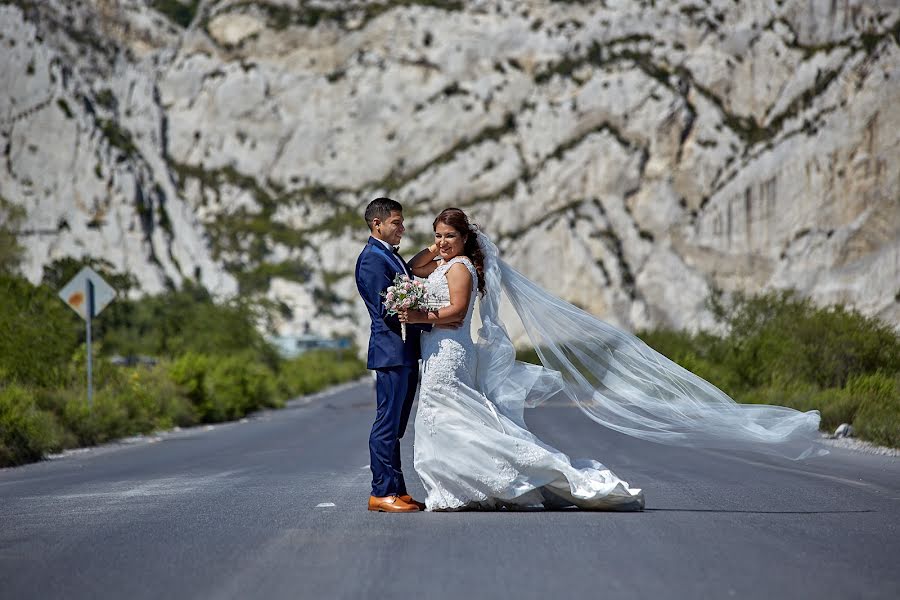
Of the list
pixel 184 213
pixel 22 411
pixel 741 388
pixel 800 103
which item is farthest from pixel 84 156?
pixel 22 411

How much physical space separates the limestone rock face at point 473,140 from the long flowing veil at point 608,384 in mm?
59861

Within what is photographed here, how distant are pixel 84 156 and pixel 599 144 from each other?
42.4 metres

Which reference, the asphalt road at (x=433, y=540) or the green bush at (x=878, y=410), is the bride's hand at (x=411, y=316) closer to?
the asphalt road at (x=433, y=540)

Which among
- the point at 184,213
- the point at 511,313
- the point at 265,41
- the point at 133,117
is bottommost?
the point at 511,313

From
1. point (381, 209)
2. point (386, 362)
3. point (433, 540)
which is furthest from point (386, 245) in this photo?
point (433, 540)

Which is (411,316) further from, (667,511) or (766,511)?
(766,511)

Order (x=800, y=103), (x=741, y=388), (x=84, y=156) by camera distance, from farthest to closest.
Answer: (x=84, y=156), (x=800, y=103), (x=741, y=388)

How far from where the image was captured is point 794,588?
6.33m

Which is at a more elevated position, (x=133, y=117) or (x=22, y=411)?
(x=133, y=117)

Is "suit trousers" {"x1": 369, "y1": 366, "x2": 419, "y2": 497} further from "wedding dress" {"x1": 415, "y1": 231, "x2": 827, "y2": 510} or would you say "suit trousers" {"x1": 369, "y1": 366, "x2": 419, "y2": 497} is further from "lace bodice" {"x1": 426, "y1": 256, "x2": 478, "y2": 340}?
"lace bodice" {"x1": 426, "y1": 256, "x2": 478, "y2": 340}

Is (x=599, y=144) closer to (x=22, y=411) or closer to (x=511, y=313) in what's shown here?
(x=511, y=313)

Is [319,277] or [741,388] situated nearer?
[741,388]

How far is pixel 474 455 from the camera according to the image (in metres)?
9.68

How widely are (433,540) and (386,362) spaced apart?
2163 mm
